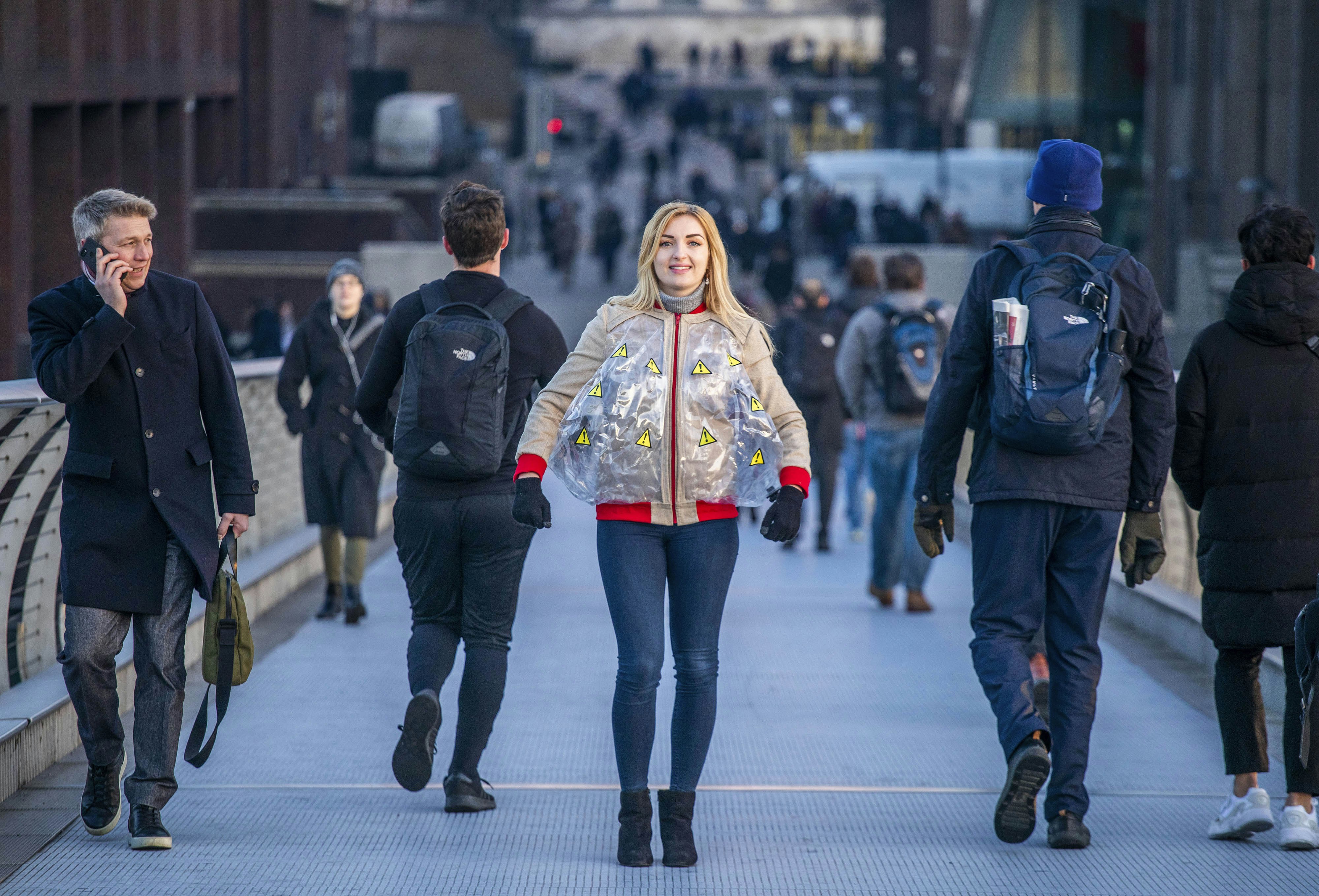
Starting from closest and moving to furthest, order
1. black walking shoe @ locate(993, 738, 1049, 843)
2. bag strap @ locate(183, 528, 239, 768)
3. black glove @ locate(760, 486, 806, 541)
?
1. black glove @ locate(760, 486, 806, 541)
2. black walking shoe @ locate(993, 738, 1049, 843)
3. bag strap @ locate(183, 528, 239, 768)

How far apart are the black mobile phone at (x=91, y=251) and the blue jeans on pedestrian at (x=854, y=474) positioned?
809 cm

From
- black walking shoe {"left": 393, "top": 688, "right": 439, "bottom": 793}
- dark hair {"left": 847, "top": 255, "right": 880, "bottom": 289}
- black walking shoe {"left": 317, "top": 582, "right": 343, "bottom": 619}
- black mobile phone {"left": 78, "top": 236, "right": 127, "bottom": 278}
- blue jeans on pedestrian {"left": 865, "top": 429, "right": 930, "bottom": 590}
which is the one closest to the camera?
black mobile phone {"left": 78, "top": 236, "right": 127, "bottom": 278}

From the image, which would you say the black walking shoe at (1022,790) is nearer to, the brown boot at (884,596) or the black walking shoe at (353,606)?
the black walking shoe at (353,606)

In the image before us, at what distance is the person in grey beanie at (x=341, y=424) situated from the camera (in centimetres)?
903

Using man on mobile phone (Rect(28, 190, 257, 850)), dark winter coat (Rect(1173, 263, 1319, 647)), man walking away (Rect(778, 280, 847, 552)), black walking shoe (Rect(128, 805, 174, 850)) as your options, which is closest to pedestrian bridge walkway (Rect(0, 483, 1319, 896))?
black walking shoe (Rect(128, 805, 174, 850))

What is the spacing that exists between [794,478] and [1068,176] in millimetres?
1264

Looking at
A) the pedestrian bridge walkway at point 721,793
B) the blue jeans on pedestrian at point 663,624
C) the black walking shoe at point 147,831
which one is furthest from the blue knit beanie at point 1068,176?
the black walking shoe at point 147,831

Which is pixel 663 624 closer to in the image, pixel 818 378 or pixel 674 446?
pixel 674 446

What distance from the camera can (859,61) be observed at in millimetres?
81125

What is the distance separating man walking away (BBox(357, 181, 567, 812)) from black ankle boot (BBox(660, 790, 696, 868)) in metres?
0.73

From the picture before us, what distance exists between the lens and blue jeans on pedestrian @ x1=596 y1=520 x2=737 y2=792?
4.93 metres

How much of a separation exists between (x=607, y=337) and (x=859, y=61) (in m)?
78.5

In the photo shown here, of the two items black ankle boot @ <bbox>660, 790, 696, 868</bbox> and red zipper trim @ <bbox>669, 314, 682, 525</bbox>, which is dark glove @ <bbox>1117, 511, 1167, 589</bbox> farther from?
black ankle boot @ <bbox>660, 790, 696, 868</bbox>

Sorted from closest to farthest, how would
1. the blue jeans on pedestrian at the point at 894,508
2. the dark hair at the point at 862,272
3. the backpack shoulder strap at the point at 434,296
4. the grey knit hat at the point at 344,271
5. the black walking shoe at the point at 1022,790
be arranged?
the black walking shoe at the point at 1022,790 → the backpack shoulder strap at the point at 434,296 → the grey knit hat at the point at 344,271 → the blue jeans on pedestrian at the point at 894,508 → the dark hair at the point at 862,272
